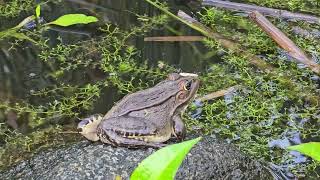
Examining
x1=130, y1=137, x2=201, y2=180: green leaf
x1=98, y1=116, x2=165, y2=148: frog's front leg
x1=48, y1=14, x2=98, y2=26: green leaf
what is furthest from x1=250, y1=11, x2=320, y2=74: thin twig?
x1=130, y1=137, x2=201, y2=180: green leaf

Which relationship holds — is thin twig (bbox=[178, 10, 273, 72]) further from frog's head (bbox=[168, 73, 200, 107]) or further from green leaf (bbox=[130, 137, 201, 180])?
green leaf (bbox=[130, 137, 201, 180])

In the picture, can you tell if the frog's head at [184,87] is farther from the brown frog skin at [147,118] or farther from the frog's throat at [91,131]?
the frog's throat at [91,131]

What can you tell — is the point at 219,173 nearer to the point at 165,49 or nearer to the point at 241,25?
the point at 165,49

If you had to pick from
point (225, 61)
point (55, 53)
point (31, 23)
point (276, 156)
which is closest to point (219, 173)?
point (276, 156)

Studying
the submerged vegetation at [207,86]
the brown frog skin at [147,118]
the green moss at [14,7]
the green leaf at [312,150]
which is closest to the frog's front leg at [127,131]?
the brown frog skin at [147,118]

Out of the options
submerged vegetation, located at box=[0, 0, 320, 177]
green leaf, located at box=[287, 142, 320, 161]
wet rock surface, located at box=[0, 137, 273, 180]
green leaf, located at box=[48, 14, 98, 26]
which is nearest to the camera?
green leaf, located at box=[287, 142, 320, 161]

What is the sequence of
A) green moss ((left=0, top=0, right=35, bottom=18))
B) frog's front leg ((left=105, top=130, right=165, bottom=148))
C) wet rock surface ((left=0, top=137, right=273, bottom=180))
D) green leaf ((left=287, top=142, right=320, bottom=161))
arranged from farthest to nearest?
green moss ((left=0, top=0, right=35, bottom=18)), frog's front leg ((left=105, top=130, right=165, bottom=148)), wet rock surface ((left=0, top=137, right=273, bottom=180)), green leaf ((left=287, top=142, right=320, bottom=161))

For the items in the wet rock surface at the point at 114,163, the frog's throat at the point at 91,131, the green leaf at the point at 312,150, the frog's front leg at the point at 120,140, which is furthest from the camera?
the frog's throat at the point at 91,131
